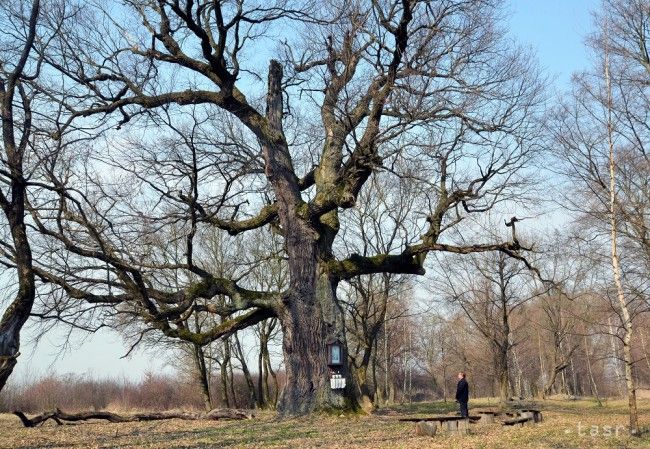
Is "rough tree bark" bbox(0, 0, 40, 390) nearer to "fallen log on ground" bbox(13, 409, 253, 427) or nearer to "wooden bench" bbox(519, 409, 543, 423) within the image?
"fallen log on ground" bbox(13, 409, 253, 427)

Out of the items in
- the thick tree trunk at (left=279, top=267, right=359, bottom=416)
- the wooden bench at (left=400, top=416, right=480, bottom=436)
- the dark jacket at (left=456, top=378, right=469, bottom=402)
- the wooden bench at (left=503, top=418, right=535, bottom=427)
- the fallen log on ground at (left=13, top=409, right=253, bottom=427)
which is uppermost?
the thick tree trunk at (left=279, top=267, right=359, bottom=416)

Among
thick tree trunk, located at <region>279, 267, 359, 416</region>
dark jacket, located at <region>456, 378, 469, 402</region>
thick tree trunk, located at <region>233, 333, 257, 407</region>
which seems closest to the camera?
thick tree trunk, located at <region>279, 267, 359, 416</region>

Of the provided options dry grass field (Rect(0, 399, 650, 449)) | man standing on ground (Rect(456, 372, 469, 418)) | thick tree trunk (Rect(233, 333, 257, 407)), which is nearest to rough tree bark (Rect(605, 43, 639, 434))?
dry grass field (Rect(0, 399, 650, 449))

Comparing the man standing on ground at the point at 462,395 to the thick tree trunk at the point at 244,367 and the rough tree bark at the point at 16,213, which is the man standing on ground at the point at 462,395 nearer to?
the rough tree bark at the point at 16,213

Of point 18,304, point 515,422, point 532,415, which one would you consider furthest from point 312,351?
point 18,304

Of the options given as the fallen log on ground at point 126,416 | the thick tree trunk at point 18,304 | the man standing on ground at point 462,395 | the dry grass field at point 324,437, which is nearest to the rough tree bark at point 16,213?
the thick tree trunk at point 18,304

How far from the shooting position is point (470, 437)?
1189cm

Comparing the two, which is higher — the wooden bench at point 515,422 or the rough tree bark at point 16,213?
the rough tree bark at point 16,213

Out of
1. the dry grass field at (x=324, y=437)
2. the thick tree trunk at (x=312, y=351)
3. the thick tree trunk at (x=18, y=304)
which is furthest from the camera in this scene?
the thick tree trunk at (x=312, y=351)

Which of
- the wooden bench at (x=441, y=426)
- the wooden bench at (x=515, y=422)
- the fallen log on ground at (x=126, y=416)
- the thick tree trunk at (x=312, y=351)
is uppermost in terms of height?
the thick tree trunk at (x=312, y=351)

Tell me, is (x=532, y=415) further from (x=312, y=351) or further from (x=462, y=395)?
(x=312, y=351)

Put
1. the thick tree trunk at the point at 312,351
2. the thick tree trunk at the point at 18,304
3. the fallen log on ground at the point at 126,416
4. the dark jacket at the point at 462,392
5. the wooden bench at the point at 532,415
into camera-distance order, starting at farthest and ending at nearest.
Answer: the fallen log on ground at the point at 126,416 < the dark jacket at the point at 462,392 < the wooden bench at the point at 532,415 < the thick tree trunk at the point at 312,351 < the thick tree trunk at the point at 18,304

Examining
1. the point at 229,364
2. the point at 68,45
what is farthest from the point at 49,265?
the point at 229,364

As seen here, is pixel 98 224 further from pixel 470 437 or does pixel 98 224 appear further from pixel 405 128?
pixel 470 437
